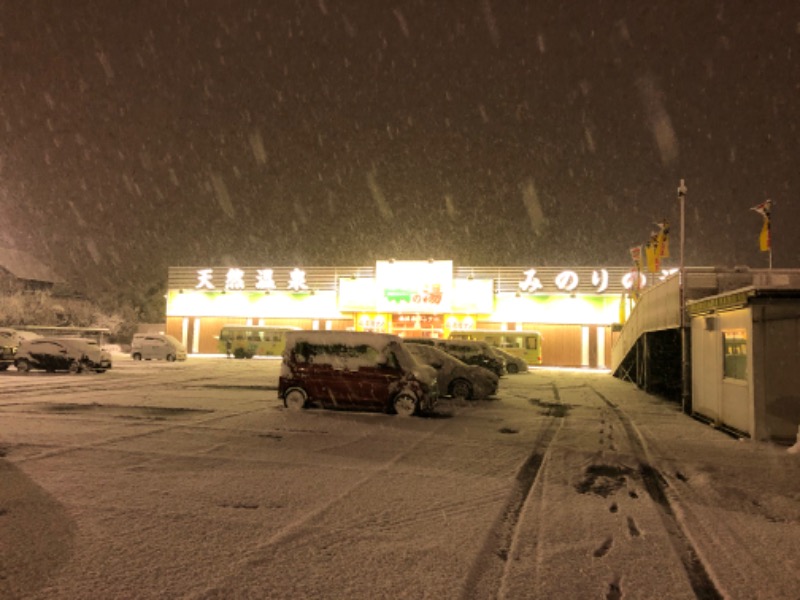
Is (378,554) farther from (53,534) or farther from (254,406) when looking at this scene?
(254,406)

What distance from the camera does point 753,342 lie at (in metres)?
11.2

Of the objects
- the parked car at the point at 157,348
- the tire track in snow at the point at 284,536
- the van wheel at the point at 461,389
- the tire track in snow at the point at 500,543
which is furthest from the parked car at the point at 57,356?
the tire track in snow at the point at 500,543

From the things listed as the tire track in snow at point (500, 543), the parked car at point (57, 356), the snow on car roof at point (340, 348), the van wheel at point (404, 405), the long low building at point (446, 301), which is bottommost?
the tire track in snow at point (500, 543)

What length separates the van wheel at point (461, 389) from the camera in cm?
1761

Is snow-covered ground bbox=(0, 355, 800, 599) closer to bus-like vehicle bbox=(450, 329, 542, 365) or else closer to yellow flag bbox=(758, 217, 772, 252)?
yellow flag bbox=(758, 217, 772, 252)

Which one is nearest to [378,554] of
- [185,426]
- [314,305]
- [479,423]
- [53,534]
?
[53,534]

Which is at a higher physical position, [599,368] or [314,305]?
[314,305]

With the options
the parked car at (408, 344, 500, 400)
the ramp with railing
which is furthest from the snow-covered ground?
the ramp with railing

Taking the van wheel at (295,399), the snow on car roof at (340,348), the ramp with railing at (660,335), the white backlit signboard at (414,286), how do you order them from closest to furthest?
the snow on car roof at (340,348)
the van wheel at (295,399)
the ramp with railing at (660,335)
the white backlit signboard at (414,286)

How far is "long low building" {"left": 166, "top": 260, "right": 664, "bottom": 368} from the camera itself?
44.1 metres

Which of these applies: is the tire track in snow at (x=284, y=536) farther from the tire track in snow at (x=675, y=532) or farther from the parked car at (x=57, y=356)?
the parked car at (x=57, y=356)

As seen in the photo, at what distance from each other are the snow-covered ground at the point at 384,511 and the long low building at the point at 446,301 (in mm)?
32774

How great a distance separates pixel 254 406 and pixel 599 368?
33460mm

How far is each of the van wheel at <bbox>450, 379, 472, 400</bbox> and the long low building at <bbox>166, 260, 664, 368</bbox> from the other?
Result: 26.6m
